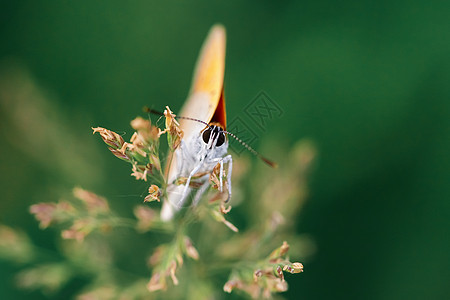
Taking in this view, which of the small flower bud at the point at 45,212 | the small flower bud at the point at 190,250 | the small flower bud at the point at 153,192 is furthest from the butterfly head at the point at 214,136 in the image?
the small flower bud at the point at 45,212

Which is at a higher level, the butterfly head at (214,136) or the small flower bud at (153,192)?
the butterfly head at (214,136)

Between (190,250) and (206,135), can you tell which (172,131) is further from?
(190,250)

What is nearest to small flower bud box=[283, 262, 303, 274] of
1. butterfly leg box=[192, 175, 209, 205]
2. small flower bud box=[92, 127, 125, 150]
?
butterfly leg box=[192, 175, 209, 205]

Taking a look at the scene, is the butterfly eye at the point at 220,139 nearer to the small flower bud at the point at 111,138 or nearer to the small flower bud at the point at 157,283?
the small flower bud at the point at 111,138

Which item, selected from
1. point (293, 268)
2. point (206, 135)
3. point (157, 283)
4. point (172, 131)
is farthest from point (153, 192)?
point (293, 268)

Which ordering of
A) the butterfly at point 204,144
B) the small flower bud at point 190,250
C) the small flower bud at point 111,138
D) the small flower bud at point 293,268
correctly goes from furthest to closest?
the small flower bud at point 190,250 → the butterfly at point 204,144 → the small flower bud at point 111,138 → the small flower bud at point 293,268

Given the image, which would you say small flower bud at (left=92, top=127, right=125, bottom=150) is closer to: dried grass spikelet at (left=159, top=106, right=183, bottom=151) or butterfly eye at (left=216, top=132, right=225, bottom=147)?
dried grass spikelet at (left=159, top=106, right=183, bottom=151)

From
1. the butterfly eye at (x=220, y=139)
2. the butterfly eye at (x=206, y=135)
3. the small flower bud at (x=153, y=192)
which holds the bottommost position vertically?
the small flower bud at (x=153, y=192)

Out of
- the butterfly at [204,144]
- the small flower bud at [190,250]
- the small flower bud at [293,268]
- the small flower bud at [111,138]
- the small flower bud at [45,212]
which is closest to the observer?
the small flower bud at [293,268]
